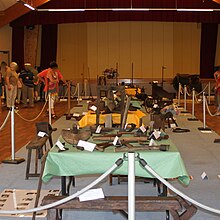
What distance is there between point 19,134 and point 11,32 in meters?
11.4

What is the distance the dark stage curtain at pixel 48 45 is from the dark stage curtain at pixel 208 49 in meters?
6.65

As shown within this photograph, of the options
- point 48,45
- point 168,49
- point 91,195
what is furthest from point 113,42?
point 91,195

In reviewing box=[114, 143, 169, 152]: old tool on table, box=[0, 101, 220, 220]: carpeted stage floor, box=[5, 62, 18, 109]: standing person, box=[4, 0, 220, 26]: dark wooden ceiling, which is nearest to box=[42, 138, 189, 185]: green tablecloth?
box=[114, 143, 169, 152]: old tool on table

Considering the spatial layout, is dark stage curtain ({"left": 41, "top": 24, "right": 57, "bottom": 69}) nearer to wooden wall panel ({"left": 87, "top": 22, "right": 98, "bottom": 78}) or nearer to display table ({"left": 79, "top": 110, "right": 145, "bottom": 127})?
wooden wall panel ({"left": 87, "top": 22, "right": 98, "bottom": 78})

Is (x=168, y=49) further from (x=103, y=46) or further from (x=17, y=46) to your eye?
(x=17, y=46)

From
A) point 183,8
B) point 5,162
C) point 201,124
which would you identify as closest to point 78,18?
point 183,8

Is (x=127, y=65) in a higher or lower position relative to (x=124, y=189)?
higher

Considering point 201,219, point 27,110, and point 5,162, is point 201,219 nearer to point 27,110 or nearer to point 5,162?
point 5,162

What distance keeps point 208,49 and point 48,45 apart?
716 cm

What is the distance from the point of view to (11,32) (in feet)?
66.2

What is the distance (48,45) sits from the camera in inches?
866

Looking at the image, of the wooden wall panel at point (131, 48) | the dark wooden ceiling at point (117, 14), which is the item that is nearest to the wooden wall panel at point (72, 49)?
the wooden wall panel at point (131, 48)

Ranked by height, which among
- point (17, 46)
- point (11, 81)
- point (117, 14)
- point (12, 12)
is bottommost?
point (11, 81)

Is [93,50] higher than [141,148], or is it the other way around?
[93,50]
